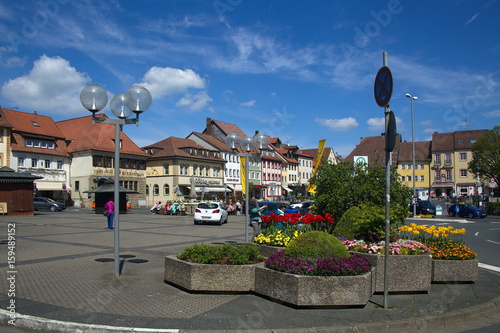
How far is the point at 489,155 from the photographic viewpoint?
50344mm

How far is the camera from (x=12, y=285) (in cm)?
774

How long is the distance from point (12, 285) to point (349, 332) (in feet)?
19.9

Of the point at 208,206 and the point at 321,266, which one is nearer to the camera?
the point at 321,266

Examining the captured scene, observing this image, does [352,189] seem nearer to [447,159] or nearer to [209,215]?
[209,215]

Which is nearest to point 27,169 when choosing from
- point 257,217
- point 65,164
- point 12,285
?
point 65,164

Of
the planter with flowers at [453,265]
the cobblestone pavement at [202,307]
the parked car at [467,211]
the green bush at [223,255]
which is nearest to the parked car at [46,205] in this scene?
the cobblestone pavement at [202,307]

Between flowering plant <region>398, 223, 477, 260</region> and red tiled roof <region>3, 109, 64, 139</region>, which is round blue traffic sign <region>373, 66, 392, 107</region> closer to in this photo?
flowering plant <region>398, 223, 477, 260</region>

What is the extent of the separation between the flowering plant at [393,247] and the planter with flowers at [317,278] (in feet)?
2.62

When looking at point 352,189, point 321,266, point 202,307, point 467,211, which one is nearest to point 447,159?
point 467,211

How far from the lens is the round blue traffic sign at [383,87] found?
6410 mm

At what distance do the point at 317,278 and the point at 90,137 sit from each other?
54.5 metres

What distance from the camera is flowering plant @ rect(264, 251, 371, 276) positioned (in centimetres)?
659

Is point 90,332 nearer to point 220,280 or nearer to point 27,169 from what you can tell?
point 220,280

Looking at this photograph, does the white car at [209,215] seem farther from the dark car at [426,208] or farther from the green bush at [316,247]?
the dark car at [426,208]
